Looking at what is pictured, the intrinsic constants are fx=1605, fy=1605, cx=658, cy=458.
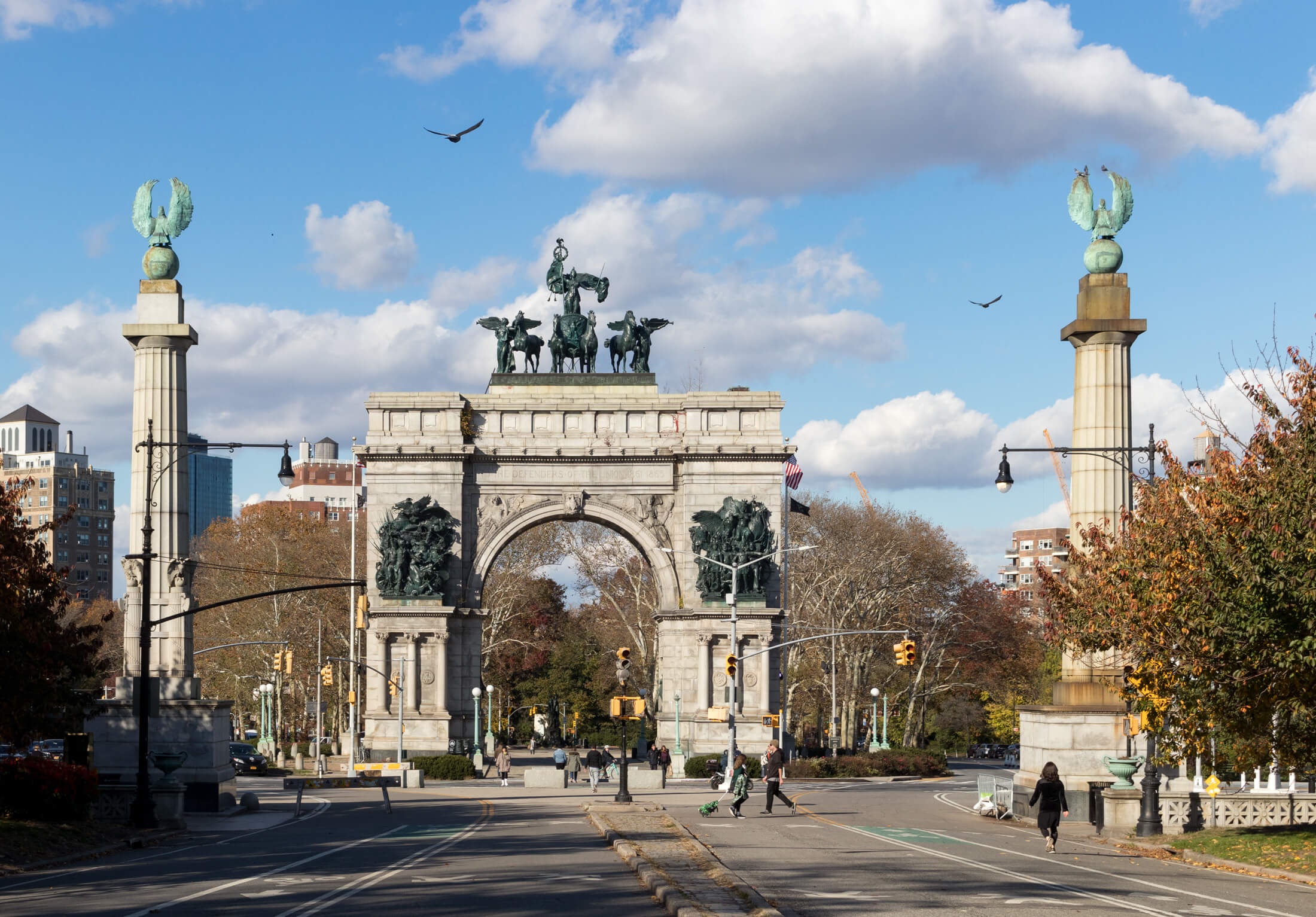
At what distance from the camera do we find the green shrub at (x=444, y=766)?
61062mm

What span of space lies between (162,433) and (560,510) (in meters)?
23.8

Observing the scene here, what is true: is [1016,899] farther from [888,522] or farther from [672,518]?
[888,522]

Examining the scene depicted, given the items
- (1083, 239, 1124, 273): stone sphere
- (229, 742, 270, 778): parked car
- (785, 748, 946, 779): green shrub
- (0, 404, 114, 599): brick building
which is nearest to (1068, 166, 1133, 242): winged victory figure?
(1083, 239, 1124, 273): stone sphere

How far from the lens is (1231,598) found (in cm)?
2738

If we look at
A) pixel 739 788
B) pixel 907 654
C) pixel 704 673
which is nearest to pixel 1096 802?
pixel 739 788

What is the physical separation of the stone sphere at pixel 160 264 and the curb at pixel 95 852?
59.0 ft

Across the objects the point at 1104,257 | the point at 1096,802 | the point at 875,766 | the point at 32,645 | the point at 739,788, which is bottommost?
the point at 875,766

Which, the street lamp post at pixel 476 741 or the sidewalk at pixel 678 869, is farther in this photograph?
the street lamp post at pixel 476 741

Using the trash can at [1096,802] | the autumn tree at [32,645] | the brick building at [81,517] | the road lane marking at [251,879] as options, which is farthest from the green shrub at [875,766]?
the brick building at [81,517]

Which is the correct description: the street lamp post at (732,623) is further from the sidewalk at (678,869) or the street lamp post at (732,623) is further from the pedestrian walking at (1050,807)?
the pedestrian walking at (1050,807)

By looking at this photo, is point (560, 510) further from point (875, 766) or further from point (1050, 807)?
point (1050, 807)

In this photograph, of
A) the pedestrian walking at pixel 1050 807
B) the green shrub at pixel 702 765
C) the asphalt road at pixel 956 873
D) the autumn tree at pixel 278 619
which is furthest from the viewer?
the autumn tree at pixel 278 619

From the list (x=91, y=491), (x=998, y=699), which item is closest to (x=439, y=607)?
(x=998, y=699)

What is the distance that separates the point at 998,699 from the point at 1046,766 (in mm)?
90598
